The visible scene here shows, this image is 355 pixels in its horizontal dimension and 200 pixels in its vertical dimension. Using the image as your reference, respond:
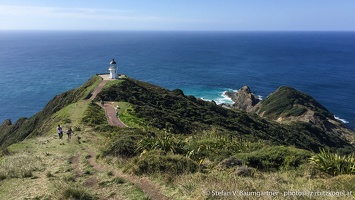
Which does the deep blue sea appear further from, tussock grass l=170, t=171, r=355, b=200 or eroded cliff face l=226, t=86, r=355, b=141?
tussock grass l=170, t=171, r=355, b=200

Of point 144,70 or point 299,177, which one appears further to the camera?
point 144,70

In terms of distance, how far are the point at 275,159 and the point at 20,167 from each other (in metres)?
13.5

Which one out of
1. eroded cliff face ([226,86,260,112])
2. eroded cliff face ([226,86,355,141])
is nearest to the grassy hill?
eroded cliff face ([226,86,355,141])

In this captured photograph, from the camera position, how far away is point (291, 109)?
80188 mm

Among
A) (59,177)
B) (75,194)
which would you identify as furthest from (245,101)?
(75,194)

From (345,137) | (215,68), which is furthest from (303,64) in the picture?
(345,137)

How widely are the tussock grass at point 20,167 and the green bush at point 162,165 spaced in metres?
5.27

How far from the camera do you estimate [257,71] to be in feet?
470

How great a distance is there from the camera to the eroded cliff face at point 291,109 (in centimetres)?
7243

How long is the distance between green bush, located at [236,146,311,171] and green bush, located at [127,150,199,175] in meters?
3.20

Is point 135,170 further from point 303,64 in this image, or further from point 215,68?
point 303,64

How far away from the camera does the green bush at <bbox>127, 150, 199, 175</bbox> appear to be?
13117 millimetres

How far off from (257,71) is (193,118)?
354 feet

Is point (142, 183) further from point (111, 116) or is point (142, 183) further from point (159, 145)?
point (111, 116)
